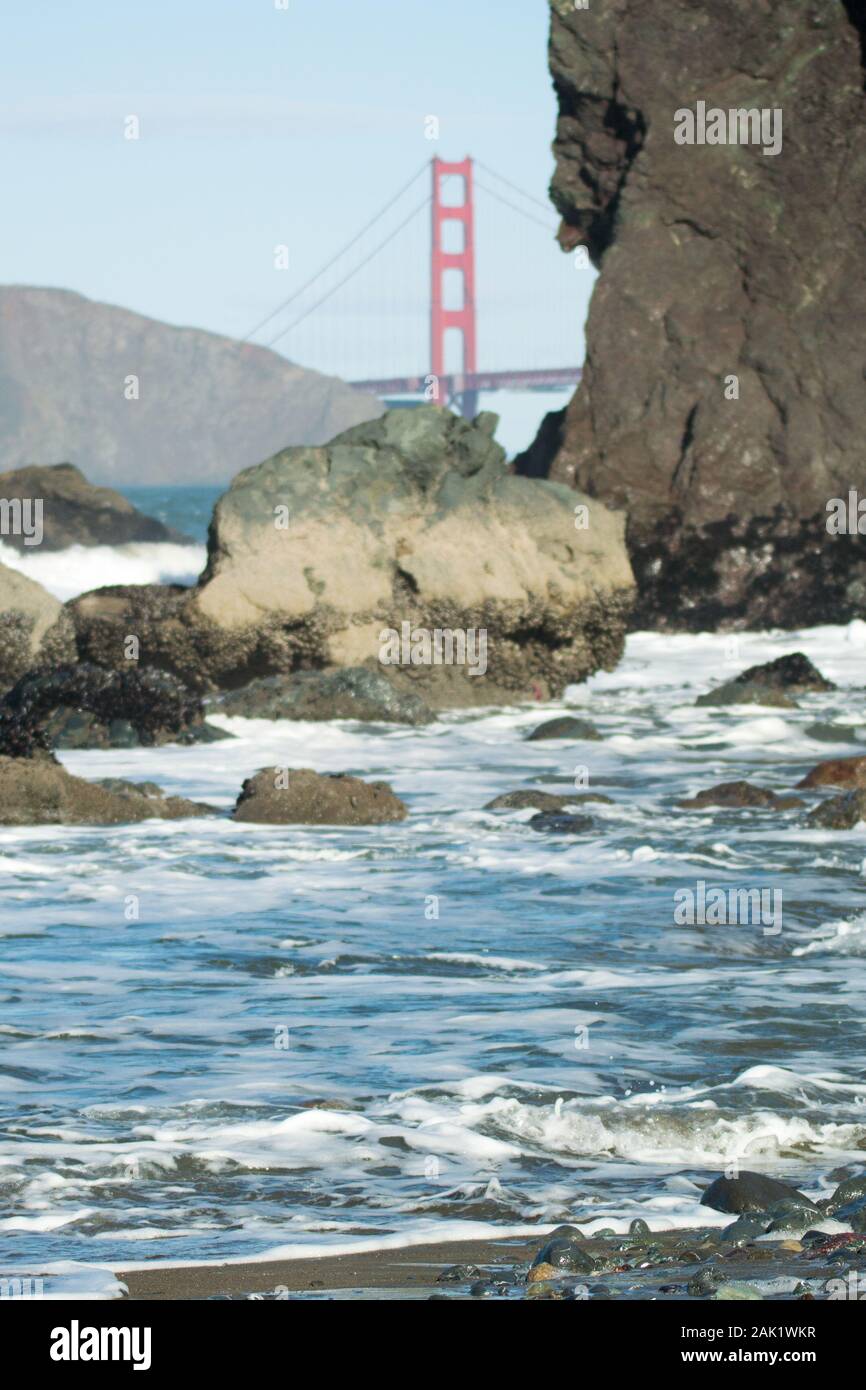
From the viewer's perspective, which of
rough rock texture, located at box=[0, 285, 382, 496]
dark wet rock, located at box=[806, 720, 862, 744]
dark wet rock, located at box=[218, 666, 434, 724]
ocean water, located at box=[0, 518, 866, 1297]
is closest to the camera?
ocean water, located at box=[0, 518, 866, 1297]

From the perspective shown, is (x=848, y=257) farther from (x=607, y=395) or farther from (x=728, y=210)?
(x=607, y=395)

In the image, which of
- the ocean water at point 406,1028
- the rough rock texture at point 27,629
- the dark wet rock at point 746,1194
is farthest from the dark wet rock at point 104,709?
the dark wet rock at point 746,1194

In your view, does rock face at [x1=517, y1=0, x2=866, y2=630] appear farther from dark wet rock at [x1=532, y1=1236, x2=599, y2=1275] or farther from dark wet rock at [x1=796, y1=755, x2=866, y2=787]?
dark wet rock at [x1=532, y1=1236, x2=599, y2=1275]

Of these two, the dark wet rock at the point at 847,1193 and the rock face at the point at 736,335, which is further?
the rock face at the point at 736,335

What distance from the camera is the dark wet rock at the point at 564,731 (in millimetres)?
13617

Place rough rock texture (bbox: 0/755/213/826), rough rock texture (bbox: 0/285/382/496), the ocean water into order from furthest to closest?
rough rock texture (bbox: 0/285/382/496) < rough rock texture (bbox: 0/755/213/826) < the ocean water

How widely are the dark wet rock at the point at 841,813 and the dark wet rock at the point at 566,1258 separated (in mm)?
6014

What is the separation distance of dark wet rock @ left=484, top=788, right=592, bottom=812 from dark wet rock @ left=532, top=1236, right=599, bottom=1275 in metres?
6.49

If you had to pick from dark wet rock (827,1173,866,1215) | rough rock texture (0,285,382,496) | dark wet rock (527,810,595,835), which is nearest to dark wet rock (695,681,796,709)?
dark wet rock (527,810,595,835)

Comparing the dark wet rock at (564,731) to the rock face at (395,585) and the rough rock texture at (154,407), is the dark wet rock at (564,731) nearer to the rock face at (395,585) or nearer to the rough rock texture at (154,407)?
the rock face at (395,585)

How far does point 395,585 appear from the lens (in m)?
15.5

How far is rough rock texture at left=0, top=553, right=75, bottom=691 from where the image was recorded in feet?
47.3
